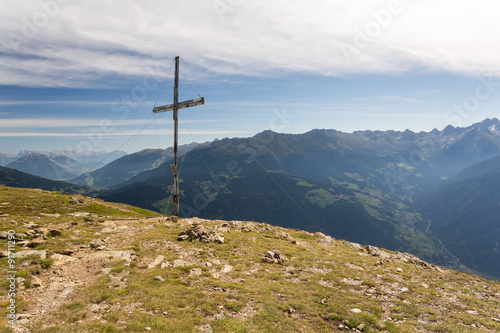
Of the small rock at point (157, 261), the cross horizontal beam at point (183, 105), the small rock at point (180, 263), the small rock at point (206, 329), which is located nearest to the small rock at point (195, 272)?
the small rock at point (180, 263)

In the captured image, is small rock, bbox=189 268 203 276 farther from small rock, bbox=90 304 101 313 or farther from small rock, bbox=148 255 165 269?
small rock, bbox=90 304 101 313

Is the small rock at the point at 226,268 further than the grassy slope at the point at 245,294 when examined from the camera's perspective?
Yes

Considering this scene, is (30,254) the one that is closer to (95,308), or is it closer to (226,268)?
(95,308)

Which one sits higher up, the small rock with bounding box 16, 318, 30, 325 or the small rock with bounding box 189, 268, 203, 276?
the small rock with bounding box 16, 318, 30, 325

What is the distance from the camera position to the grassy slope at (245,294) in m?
11.8

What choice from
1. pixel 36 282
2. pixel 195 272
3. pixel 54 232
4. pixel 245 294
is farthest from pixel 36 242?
pixel 245 294

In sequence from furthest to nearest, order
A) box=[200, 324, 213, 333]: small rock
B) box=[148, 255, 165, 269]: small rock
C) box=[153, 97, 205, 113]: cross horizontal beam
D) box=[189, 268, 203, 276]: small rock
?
box=[153, 97, 205, 113]: cross horizontal beam → box=[148, 255, 165, 269]: small rock → box=[189, 268, 203, 276]: small rock → box=[200, 324, 213, 333]: small rock

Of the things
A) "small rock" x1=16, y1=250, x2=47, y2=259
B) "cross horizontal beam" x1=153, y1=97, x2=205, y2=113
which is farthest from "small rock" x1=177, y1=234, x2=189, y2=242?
"cross horizontal beam" x1=153, y1=97, x2=205, y2=113

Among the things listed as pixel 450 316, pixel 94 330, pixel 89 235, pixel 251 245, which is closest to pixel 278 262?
pixel 251 245

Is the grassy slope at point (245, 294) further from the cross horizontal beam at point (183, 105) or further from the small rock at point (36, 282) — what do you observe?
the cross horizontal beam at point (183, 105)

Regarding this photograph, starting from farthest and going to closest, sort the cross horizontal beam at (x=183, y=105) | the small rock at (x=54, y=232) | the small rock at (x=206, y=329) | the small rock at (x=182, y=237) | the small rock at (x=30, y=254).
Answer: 1. the cross horizontal beam at (x=183, y=105)
2. the small rock at (x=182, y=237)
3. the small rock at (x=54, y=232)
4. the small rock at (x=30, y=254)
5. the small rock at (x=206, y=329)

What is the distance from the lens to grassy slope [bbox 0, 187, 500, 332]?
11828mm

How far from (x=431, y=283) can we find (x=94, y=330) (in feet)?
88.8

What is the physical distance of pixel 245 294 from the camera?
1520cm
